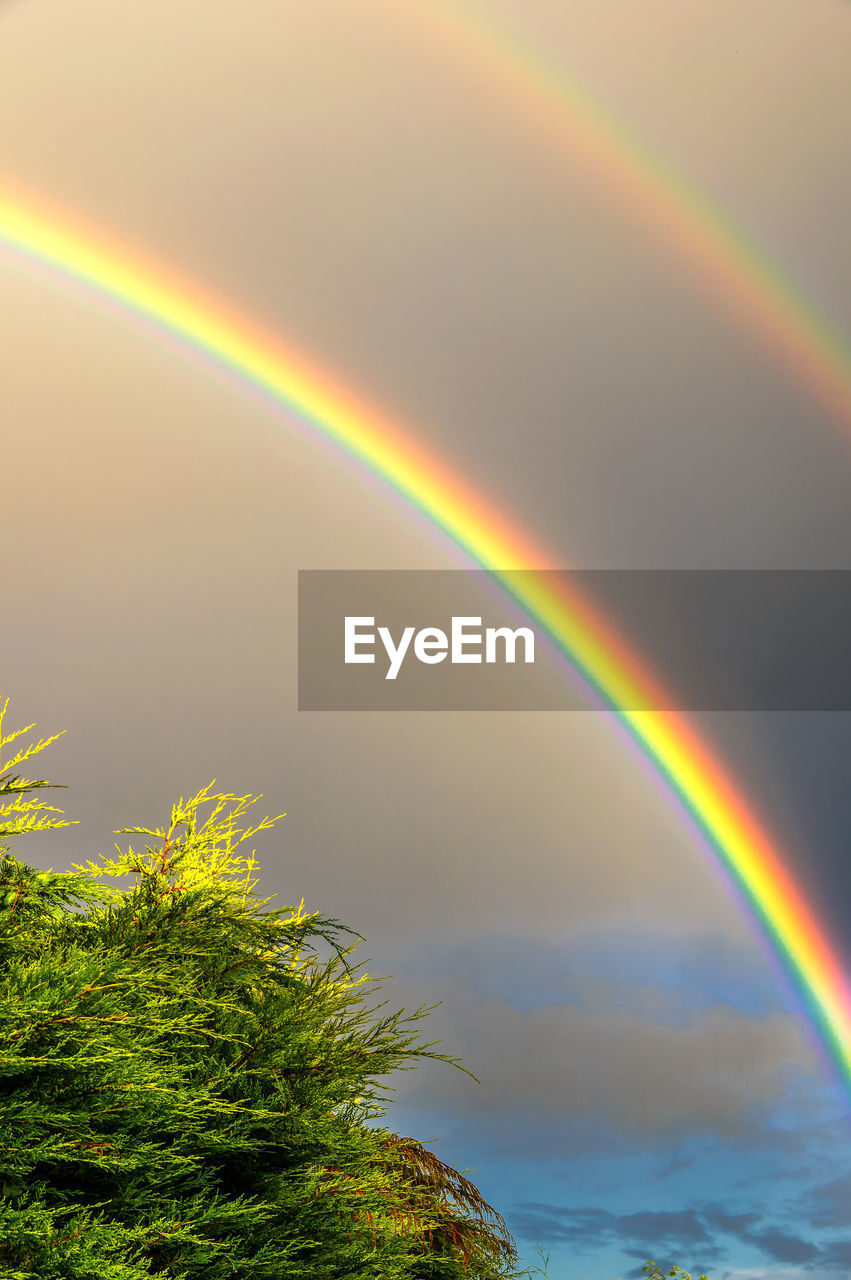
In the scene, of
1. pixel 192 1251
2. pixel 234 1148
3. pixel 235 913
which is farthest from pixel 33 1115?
pixel 235 913

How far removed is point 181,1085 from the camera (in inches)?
266

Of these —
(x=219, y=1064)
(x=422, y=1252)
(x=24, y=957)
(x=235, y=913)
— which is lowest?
(x=422, y=1252)

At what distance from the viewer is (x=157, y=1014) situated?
607 centimetres

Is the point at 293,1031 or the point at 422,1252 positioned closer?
the point at 293,1031

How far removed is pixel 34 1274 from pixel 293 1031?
321cm

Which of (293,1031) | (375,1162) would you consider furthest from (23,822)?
(375,1162)

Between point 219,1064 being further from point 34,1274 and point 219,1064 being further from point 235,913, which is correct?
point 34,1274

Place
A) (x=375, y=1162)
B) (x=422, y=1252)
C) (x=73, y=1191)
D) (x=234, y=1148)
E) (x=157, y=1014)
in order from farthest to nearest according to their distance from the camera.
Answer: (x=422, y=1252) < (x=375, y=1162) < (x=234, y=1148) < (x=157, y=1014) < (x=73, y=1191)

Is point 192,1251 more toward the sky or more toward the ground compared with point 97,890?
more toward the ground

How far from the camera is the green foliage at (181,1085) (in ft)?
16.9

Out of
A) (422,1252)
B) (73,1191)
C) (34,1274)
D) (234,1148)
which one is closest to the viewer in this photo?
(34,1274)

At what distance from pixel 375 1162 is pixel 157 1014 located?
3.97 metres

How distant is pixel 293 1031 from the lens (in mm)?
7934

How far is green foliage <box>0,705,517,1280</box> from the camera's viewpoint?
5.14 metres
